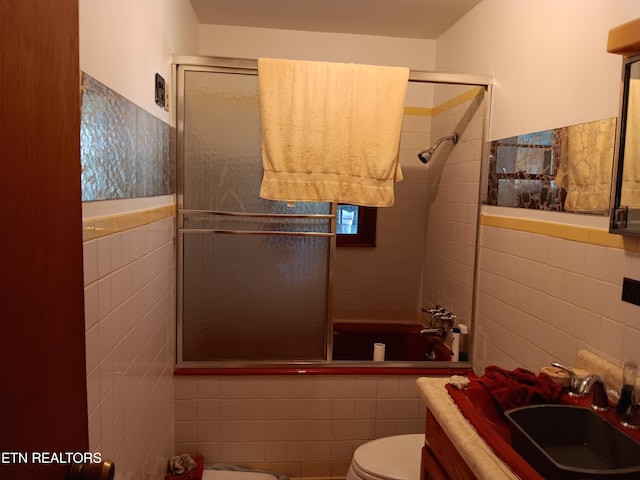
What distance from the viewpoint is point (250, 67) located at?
2.24m

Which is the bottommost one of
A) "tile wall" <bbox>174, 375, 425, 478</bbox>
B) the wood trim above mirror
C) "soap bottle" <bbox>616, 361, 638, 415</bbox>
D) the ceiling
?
"tile wall" <bbox>174, 375, 425, 478</bbox>

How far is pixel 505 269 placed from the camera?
85.0 inches

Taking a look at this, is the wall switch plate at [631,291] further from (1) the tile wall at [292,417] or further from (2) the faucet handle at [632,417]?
(1) the tile wall at [292,417]

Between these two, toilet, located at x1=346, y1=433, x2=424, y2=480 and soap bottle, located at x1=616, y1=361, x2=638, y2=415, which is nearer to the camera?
soap bottle, located at x1=616, y1=361, x2=638, y2=415

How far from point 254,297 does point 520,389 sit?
135 cm

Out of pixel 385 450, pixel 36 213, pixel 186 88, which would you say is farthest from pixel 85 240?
pixel 385 450

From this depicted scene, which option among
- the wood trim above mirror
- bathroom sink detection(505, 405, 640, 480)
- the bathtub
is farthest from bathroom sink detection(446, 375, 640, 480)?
the bathtub

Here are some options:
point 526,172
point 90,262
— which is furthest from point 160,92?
point 526,172

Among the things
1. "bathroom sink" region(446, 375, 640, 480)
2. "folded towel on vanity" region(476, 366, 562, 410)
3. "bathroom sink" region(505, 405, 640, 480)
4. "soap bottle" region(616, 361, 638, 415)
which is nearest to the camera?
"bathroom sink" region(446, 375, 640, 480)

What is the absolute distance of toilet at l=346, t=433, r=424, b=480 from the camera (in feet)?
6.14

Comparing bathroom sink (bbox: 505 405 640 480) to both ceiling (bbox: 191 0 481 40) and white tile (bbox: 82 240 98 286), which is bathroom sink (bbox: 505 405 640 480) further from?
ceiling (bbox: 191 0 481 40)

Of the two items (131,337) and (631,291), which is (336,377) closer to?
(131,337)

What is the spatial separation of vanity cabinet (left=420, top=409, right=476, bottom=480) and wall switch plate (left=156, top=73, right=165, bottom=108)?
5.00 ft

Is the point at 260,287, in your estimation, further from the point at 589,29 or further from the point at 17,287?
the point at 17,287
